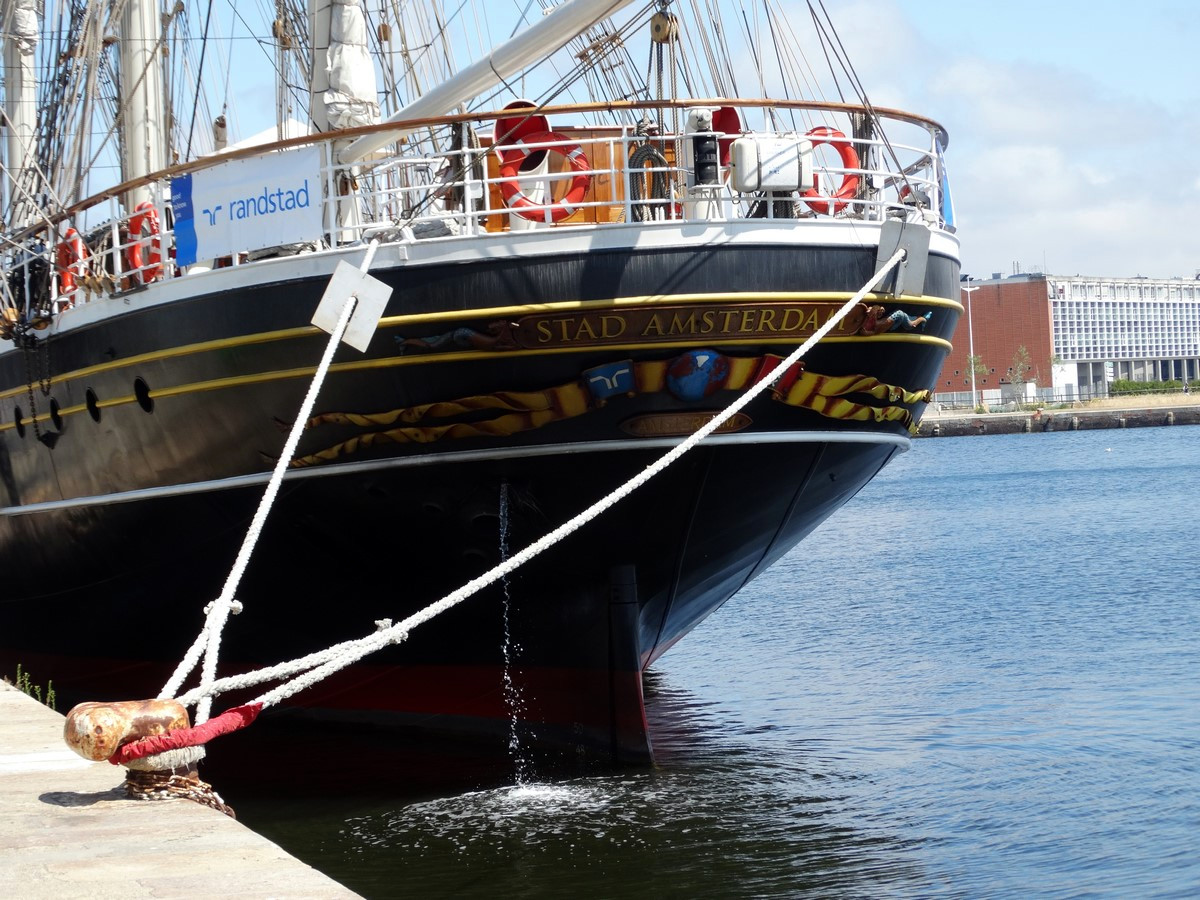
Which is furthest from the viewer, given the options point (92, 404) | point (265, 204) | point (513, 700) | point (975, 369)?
point (975, 369)

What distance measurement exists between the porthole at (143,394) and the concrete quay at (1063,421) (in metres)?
102

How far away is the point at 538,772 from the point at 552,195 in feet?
14.2

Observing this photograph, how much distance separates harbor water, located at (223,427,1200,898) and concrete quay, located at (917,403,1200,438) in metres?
89.7

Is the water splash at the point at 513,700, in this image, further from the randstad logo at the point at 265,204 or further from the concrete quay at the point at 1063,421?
the concrete quay at the point at 1063,421

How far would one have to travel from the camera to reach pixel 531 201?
11000 mm

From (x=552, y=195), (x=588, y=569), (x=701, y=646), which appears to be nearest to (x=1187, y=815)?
(x=588, y=569)

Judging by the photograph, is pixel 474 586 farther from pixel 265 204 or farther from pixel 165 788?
pixel 265 204

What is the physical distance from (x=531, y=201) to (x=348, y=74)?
8.08ft

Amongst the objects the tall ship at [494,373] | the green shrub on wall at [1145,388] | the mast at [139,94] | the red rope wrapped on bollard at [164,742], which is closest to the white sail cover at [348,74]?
the tall ship at [494,373]

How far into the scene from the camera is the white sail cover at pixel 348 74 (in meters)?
12.5

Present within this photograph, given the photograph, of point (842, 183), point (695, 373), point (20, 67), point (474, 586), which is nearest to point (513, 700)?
point (695, 373)

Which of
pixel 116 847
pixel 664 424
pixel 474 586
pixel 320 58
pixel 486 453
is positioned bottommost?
pixel 116 847

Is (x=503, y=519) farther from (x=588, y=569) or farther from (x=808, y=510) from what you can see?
(x=808, y=510)

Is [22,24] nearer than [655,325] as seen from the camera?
No
